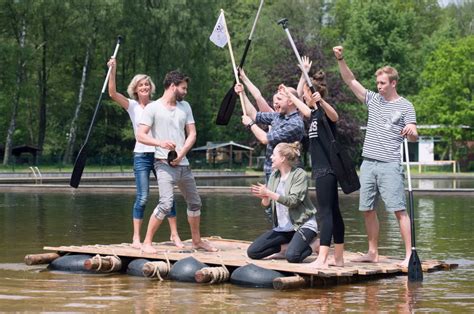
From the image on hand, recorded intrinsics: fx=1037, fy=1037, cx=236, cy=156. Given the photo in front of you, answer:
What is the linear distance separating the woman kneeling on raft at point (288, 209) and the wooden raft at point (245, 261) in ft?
0.56

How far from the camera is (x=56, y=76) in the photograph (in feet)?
254

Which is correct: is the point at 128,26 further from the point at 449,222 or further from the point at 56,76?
the point at 449,222

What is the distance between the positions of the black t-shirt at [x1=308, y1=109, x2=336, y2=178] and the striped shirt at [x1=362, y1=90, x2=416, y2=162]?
546 mm

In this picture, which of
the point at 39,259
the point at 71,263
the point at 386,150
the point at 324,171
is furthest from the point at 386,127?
the point at 39,259

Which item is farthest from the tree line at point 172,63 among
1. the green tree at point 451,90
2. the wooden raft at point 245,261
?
the wooden raft at point 245,261

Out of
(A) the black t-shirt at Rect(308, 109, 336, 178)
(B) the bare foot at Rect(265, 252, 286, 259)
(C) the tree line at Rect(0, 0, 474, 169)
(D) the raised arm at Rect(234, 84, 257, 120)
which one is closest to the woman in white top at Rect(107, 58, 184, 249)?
(D) the raised arm at Rect(234, 84, 257, 120)

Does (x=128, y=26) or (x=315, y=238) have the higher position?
(x=128, y=26)

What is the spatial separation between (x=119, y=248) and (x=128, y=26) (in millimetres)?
58927

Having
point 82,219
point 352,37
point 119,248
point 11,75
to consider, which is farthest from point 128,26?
point 119,248

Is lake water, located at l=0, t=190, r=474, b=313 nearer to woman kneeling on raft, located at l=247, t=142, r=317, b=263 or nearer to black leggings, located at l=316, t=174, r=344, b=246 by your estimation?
black leggings, located at l=316, t=174, r=344, b=246

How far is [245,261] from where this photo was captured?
11.1 meters

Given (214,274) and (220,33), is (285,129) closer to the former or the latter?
(214,274)

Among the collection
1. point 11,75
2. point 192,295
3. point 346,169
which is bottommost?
point 192,295

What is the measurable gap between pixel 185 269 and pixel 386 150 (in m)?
2.57
